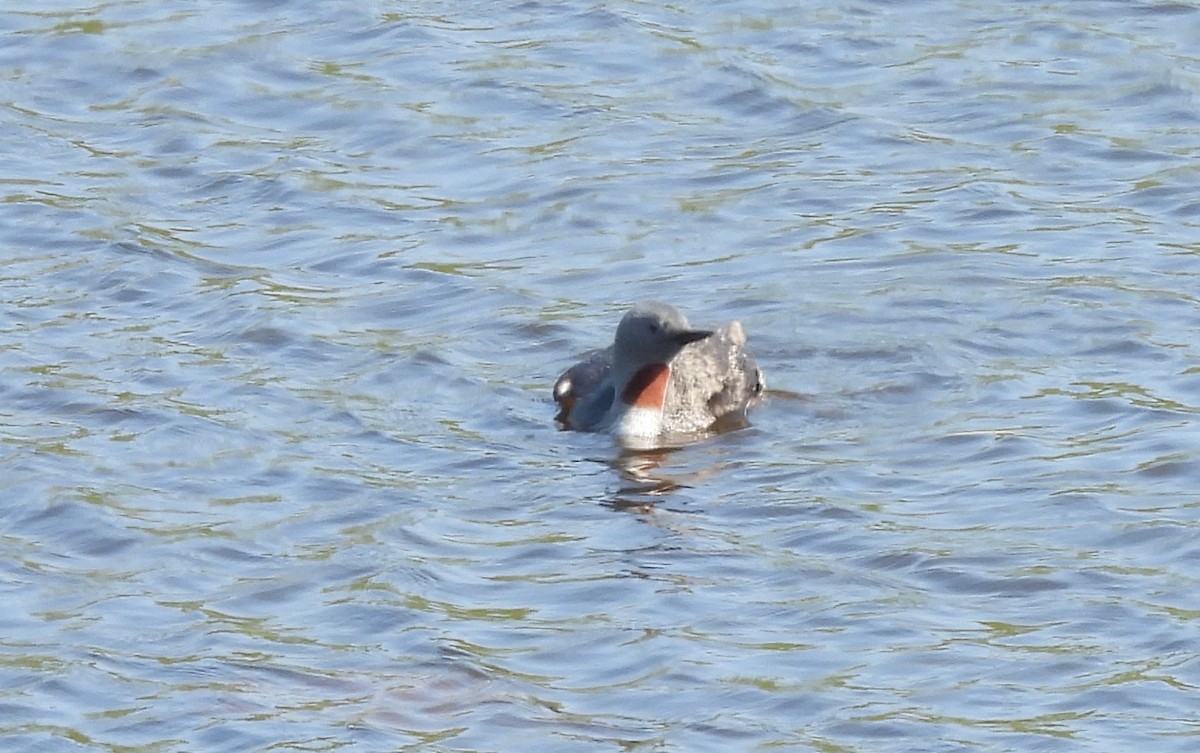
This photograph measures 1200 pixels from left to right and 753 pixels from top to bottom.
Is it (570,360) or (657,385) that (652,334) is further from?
(570,360)

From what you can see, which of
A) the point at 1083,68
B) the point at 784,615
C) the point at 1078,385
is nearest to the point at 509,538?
the point at 784,615

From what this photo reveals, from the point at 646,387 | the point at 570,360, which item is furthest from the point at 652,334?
the point at 570,360

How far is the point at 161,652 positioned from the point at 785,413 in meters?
4.15

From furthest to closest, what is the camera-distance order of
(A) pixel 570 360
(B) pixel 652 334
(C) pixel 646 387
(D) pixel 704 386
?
(A) pixel 570 360
(D) pixel 704 386
(C) pixel 646 387
(B) pixel 652 334

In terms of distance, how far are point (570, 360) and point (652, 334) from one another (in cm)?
89

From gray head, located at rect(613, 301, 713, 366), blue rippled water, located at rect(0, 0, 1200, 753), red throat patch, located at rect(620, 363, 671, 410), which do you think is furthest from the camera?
red throat patch, located at rect(620, 363, 671, 410)

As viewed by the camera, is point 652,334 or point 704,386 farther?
point 704,386

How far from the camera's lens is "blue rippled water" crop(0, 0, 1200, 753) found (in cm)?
858

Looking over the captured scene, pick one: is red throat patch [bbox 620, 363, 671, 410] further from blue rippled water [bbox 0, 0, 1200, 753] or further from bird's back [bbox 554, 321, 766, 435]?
blue rippled water [bbox 0, 0, 1200, 753]

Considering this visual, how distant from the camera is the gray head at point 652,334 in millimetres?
12078

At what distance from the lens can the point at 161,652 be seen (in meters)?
8.90

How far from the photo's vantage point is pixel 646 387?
12.2 meters

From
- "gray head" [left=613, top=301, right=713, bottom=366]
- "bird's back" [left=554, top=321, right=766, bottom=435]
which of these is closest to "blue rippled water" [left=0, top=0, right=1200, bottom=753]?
"bird's back" [left=554, top=321, right=766, bottom=435]

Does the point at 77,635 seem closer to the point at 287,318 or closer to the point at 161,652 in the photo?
the point at 161,652
